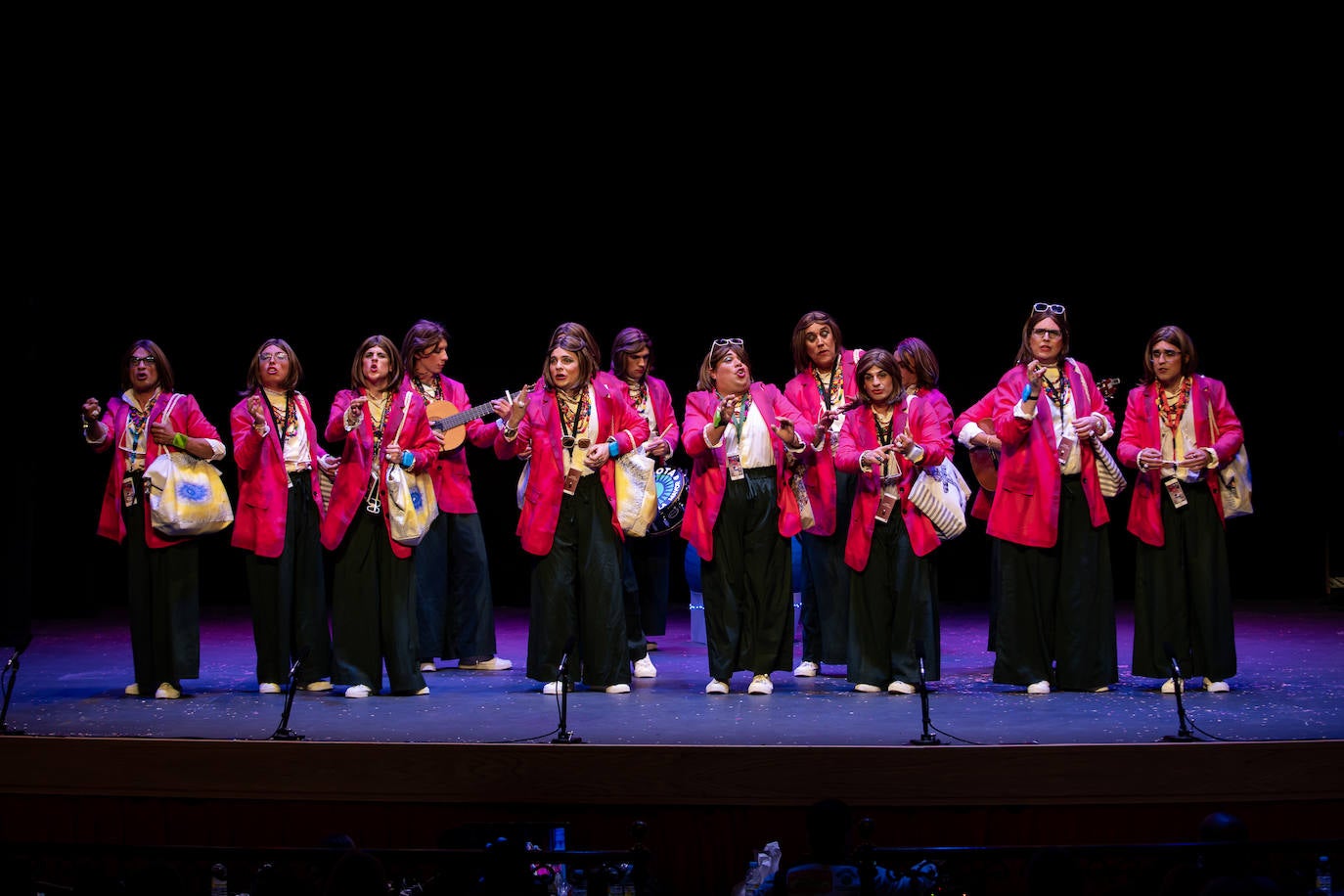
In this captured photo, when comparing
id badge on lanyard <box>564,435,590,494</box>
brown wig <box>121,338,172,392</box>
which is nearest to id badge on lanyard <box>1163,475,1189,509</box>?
id badge on lanyard <box>564,435,590,494</box>

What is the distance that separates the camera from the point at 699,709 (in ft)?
18.2

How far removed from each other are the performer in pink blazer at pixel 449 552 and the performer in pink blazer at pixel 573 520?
90 centimetres

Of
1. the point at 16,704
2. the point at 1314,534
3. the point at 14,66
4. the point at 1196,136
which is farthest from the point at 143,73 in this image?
the point at 1314,534

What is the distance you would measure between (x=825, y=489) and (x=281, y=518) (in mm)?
2542

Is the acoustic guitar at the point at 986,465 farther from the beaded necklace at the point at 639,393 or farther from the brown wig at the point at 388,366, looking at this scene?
the brown wig at the point at 388,366

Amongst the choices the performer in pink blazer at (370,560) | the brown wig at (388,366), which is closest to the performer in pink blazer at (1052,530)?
the performer in pink blazer at (370,560)

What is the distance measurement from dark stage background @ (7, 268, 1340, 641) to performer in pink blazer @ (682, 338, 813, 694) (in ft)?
9.39

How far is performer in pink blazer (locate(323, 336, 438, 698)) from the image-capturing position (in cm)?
612

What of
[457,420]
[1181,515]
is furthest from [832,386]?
[457,420]

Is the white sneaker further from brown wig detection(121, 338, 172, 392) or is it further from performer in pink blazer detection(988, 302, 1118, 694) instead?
performer in pink blazer detection(988, 302, 1118, 694)

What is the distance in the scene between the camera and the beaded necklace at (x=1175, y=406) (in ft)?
19.9

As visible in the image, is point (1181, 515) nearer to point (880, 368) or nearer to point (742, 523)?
point (880, 368)

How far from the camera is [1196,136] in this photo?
26.5 feet

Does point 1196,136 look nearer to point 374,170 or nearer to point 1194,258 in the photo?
point 1194,258
